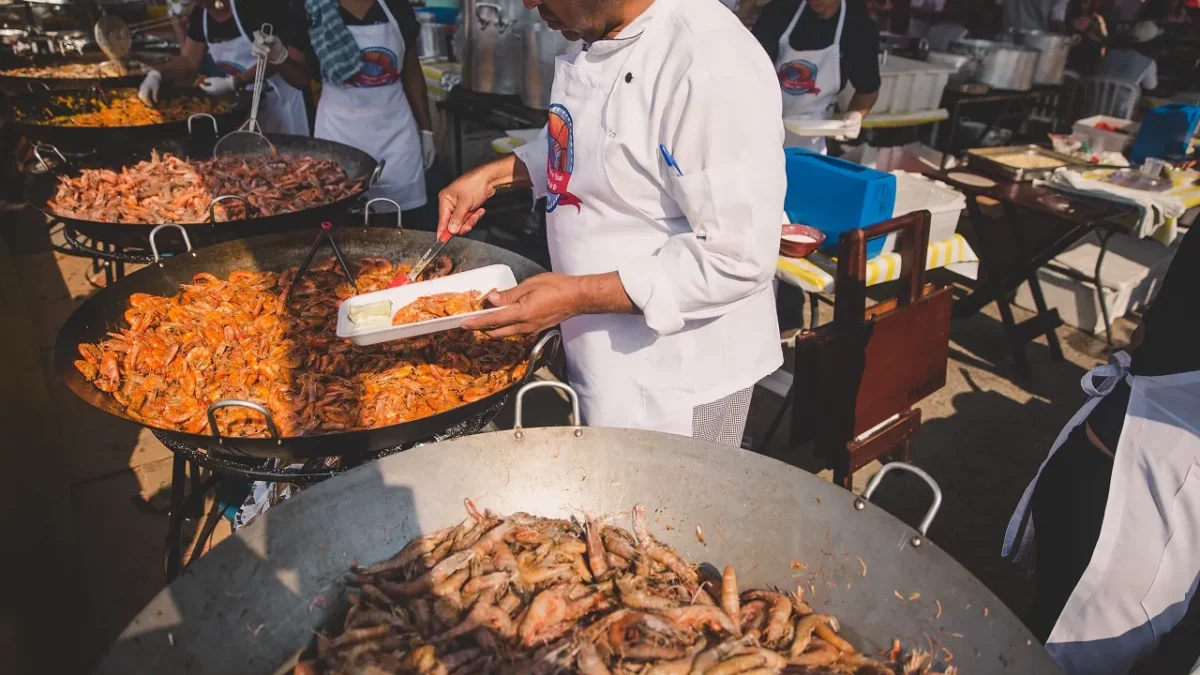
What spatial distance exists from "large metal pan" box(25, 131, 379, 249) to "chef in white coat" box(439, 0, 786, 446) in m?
1.71

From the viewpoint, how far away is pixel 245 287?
2932 millimetres

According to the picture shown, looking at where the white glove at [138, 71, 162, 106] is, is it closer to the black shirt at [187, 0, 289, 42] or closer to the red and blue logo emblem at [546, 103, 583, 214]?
the black shirt at [187, 0, 289, 42]

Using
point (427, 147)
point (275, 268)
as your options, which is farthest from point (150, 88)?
point (275, 268)

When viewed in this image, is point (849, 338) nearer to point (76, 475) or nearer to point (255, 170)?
point (255, 170)

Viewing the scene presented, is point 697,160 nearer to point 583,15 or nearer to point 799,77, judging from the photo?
point 583,15

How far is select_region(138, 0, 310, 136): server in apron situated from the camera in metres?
5.96

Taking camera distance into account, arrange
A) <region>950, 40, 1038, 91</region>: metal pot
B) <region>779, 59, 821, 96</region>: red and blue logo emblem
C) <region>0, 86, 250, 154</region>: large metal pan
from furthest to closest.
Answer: <region>950, 40, 1038, 91</region>: metal pot < <region>779, 59, 821, 96</region>: red and blue logo emblem < <region>0, 86, 250, 154</region>: large metal pan

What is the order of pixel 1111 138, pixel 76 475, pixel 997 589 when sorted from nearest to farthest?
pixel 997 589 < pixel 76 475 < pixel 1111 138

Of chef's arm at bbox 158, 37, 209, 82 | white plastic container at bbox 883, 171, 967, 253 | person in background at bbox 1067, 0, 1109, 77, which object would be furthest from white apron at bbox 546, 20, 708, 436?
person in background at bbox 1067, 0, 1109, 77

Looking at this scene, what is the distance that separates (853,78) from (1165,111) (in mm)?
2724

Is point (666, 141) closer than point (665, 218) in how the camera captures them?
Yes

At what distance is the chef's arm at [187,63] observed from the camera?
6.36 meters

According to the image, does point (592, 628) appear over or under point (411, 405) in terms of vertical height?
under

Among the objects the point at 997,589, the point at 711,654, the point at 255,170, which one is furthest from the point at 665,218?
the point at 255,170
